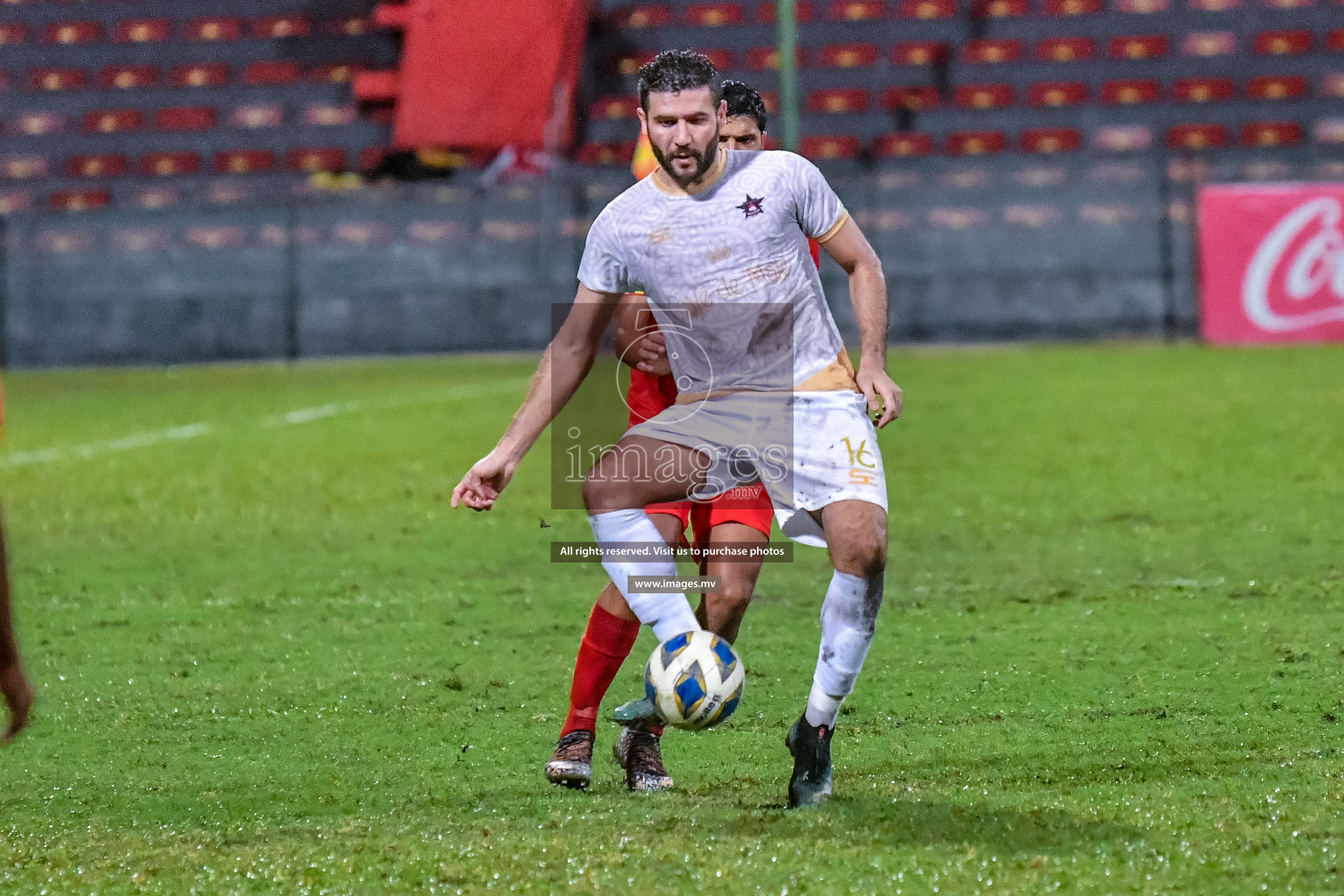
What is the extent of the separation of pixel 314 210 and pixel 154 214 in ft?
6.44

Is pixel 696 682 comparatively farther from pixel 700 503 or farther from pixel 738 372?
pixel 700 503

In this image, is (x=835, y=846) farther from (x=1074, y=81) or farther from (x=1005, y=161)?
(x=1074, y=81)

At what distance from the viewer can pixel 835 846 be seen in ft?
13.6

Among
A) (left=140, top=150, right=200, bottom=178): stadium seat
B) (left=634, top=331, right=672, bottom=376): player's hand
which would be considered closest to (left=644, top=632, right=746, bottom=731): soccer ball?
(left=634, top=331, right=672, bottom=376): player's hand

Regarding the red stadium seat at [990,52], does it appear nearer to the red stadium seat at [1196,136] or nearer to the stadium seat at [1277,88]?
Answer: the red stadium seat at [1196,136]

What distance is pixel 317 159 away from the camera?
989 inches

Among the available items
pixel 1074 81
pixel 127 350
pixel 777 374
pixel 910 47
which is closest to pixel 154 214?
pixel 127 350

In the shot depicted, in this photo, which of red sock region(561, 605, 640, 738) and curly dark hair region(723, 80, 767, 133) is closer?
red sock region(561, 605, 640, 738)

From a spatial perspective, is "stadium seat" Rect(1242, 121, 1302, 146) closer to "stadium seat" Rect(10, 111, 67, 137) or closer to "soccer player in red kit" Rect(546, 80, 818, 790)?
"stadium seat" Rect(10, 111, 67, 137)

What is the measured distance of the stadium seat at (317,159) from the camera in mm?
25031

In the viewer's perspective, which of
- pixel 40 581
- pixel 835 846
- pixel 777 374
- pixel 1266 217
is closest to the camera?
pixel 835 846

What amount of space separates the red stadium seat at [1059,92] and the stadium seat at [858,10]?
7.75ft

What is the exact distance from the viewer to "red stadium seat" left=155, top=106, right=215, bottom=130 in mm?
25625

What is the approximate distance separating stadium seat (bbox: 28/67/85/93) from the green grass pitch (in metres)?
14.0
